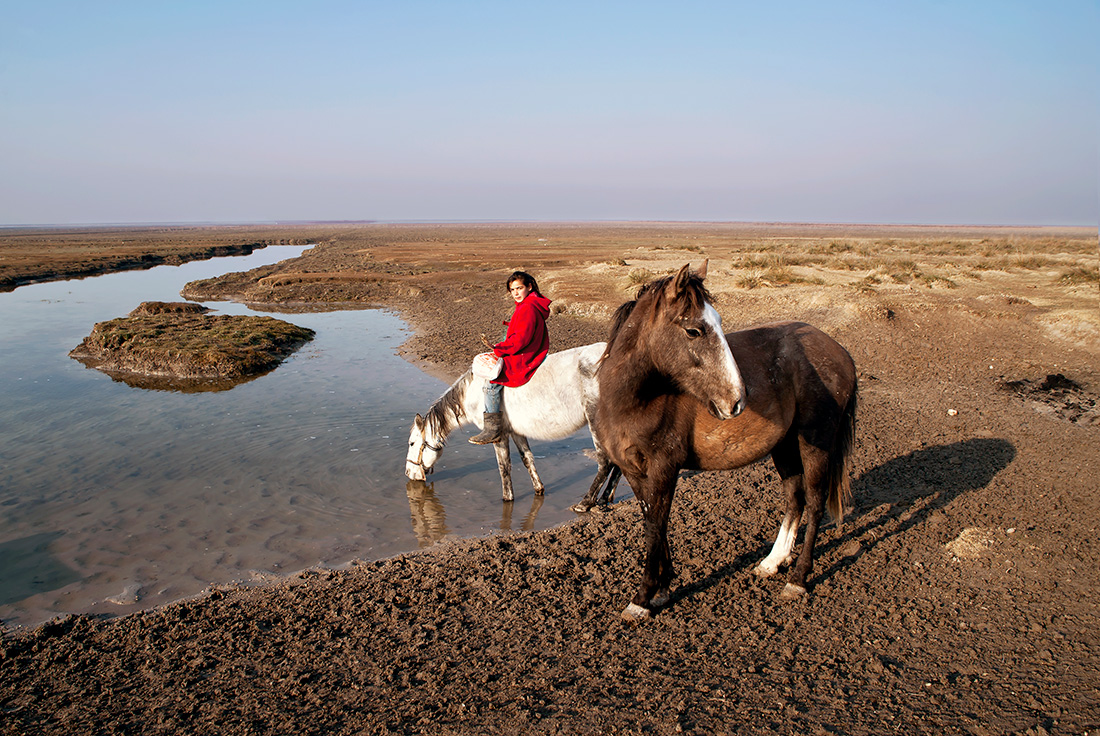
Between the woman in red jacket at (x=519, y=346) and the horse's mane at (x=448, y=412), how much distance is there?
0.55 meters

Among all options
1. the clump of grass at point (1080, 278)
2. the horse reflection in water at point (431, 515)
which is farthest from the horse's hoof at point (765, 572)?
the clump of grass at point (1080, 278)

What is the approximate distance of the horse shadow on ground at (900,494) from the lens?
4.83 m

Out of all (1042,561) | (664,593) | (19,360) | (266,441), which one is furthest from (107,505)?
(19,360)

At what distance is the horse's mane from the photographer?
697cm

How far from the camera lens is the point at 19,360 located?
13969mm

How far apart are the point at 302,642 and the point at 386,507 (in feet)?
8.86

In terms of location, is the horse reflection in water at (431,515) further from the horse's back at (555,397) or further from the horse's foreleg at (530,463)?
the horse's back at (555,397)

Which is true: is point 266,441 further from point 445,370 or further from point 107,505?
point 445,370

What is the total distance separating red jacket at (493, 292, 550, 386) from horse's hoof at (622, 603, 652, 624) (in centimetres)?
290

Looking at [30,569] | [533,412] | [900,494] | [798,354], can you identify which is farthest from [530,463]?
[30,569]

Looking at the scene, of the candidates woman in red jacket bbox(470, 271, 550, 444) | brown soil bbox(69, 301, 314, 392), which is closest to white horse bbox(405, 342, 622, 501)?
woman in red jacket bbox(470, 271, 550, 444)

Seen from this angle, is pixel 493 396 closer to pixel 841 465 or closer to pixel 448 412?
pixel 448 412

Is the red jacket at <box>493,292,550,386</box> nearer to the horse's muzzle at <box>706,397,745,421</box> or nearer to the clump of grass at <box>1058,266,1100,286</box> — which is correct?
the horse's muzzle at <box>706,397,745,421</box>

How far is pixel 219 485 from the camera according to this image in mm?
7086
